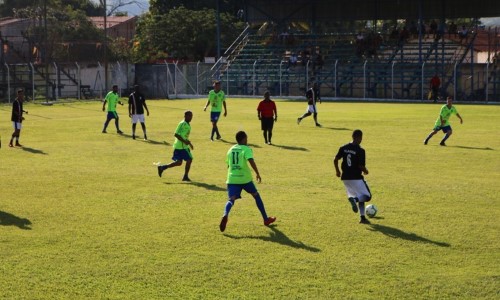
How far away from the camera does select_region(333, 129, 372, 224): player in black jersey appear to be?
1552 centimetres

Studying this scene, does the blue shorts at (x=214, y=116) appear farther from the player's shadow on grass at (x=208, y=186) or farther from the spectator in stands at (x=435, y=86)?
the spectator in stands at (x=435, y=86)

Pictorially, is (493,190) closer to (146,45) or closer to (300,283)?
(300,283)

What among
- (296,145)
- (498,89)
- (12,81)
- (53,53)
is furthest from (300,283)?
(53,53)

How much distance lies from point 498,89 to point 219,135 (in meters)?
29.7

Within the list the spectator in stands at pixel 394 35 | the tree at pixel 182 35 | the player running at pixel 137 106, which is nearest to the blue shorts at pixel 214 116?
the player running at pixel 137 106

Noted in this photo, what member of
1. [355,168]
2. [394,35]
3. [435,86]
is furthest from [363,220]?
[394,35]

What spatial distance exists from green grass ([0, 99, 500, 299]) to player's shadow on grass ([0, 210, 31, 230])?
19mm

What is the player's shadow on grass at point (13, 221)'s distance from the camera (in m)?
15.7

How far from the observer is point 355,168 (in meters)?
15.6

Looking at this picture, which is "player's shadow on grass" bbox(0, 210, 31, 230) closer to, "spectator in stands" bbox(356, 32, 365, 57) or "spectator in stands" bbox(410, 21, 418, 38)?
"spectator in stands" bbox(356, 32, 365, 57)

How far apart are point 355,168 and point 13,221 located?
6.37 metres

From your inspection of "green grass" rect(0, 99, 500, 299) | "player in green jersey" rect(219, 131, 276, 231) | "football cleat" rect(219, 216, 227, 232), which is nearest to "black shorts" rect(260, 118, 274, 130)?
"green grass" rect(0, 99, 500, 299)

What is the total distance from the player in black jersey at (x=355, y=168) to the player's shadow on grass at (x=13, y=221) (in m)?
5.70

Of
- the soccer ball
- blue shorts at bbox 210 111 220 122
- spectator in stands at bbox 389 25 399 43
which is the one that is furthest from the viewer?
spectator in stands at bbox 389 25 399 43
